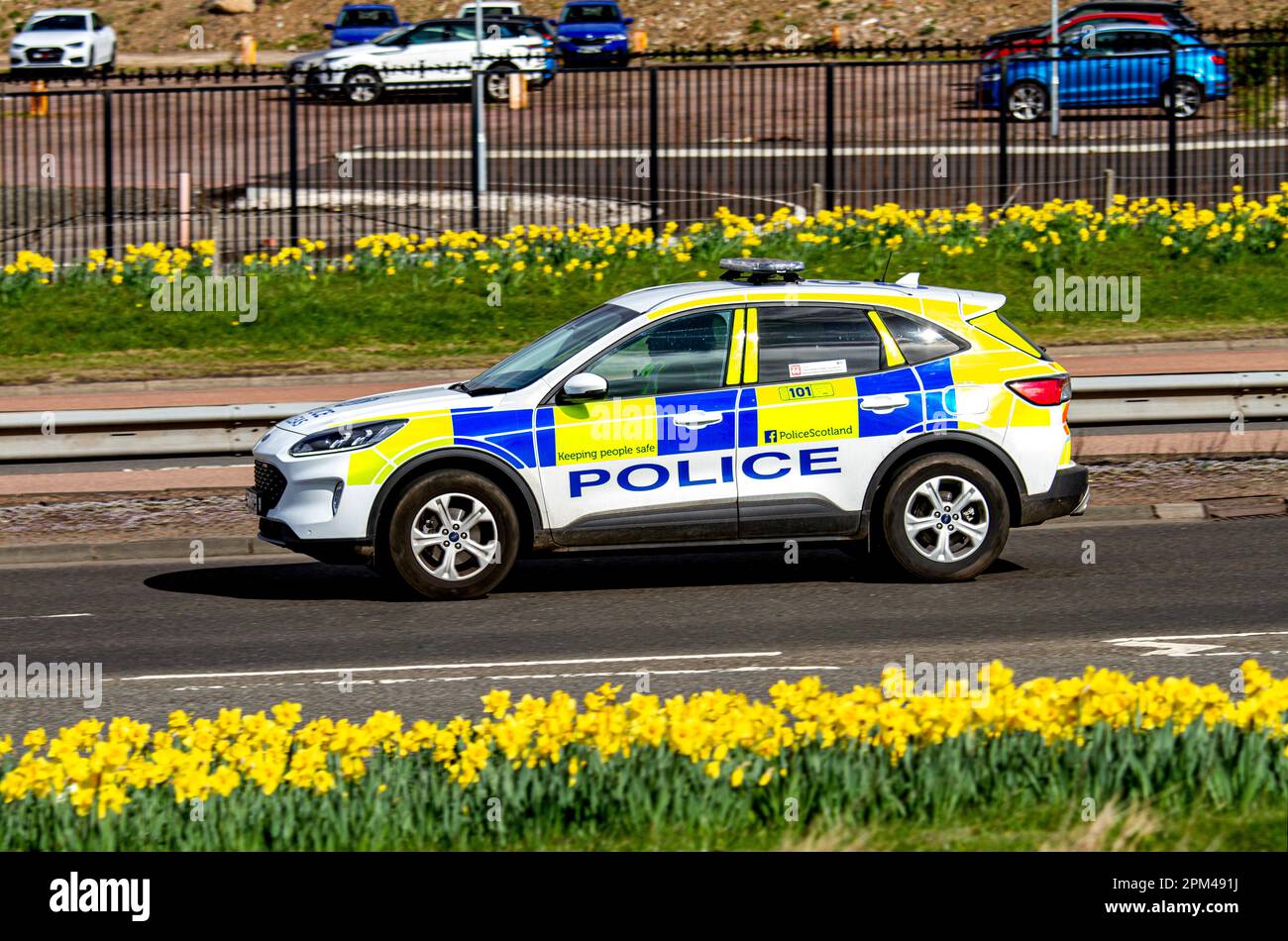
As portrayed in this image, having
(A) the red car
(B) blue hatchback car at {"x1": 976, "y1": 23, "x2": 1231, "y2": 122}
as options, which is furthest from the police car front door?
(A) the red car

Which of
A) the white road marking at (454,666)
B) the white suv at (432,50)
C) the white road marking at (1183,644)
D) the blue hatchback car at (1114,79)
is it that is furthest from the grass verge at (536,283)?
the white suv at (432,50)

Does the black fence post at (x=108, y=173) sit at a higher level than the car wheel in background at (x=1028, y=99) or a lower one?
lower

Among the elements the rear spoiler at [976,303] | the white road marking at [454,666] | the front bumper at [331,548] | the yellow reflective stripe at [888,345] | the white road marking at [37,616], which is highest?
the rear spoiler at [976,303]

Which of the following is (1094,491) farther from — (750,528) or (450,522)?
(450,522)

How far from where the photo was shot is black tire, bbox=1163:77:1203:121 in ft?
77.7

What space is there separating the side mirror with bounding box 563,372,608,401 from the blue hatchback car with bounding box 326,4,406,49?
4010 cm

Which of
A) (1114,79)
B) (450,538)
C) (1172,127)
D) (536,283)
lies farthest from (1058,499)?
(1114,79)

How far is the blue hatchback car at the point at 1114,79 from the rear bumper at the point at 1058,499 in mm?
11145

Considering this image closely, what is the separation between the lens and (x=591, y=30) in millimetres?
47781

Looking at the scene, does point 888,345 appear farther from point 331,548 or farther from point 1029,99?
point 1029,99

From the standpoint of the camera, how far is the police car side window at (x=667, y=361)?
10.8 m

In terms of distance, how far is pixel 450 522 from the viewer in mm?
10750

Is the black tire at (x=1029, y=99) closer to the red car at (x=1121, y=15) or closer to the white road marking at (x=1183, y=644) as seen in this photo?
the red car at (x=1121, y=15)

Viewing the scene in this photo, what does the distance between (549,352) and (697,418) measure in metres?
1.12
